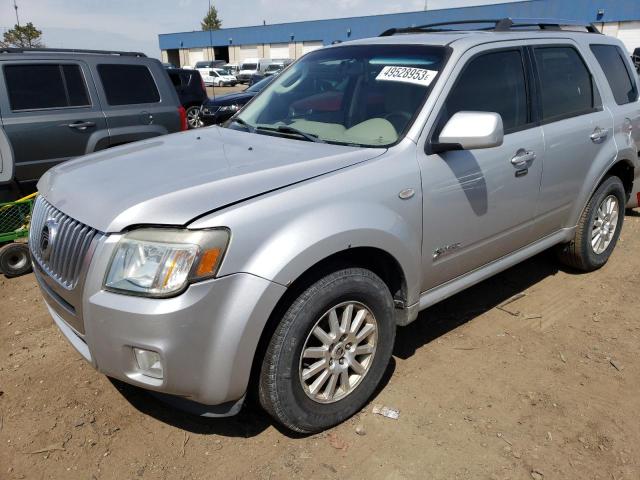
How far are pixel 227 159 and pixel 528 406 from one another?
2075 mm

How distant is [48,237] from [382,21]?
159 ft

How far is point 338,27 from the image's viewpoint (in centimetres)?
5169

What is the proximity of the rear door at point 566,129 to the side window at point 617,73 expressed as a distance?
302mm

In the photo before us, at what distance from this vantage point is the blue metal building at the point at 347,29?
118 feet

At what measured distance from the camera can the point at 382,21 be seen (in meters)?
46.6

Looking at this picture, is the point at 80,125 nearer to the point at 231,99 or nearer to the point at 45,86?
the point at 45,86

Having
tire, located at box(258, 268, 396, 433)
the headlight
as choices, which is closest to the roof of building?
tire, located at box(258, 268, 396, 433)

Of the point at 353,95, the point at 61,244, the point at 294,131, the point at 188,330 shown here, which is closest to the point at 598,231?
the point at 353,95

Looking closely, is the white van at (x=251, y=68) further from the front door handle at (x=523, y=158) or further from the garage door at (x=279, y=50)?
the front door handle at (x=523, y=158)

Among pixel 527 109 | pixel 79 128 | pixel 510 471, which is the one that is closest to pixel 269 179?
pixel 510 471

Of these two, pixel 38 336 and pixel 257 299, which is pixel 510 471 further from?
pixel 38 336

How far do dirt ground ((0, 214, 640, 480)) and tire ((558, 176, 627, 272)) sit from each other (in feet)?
2.45

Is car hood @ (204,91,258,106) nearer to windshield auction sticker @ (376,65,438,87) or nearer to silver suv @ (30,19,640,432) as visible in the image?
silver suv @ (30,19,640,432)

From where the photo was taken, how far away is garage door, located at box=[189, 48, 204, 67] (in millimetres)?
68062
